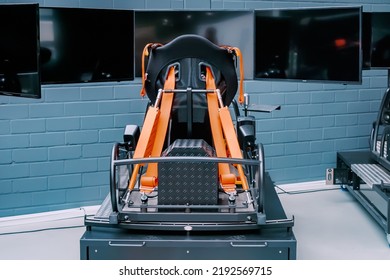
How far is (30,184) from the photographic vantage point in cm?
443

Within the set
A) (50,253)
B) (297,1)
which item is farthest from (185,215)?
(297,1)

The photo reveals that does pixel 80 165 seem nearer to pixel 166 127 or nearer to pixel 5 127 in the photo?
pixel 5 127

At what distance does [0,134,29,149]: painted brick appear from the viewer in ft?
14.1

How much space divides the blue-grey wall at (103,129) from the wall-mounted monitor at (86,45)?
497mm

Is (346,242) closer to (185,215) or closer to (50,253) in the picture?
(185,215)

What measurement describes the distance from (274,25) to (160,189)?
1.68 metres

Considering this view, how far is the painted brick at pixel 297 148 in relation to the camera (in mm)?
5293

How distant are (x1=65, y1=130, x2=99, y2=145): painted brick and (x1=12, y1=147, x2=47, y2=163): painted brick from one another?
21 centimetres

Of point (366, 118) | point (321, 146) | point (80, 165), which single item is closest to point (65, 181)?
point (80, 165)

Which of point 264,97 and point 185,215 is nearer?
point 185,215

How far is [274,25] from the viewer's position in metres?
4.14

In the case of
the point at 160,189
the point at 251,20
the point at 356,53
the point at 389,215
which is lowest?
the point at 389,215

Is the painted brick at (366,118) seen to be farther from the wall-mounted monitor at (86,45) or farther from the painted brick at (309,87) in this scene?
the wall-mounted monitor at (86,45)

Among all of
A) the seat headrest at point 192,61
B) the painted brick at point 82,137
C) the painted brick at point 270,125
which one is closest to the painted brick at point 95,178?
the painted brick at point 82,137
